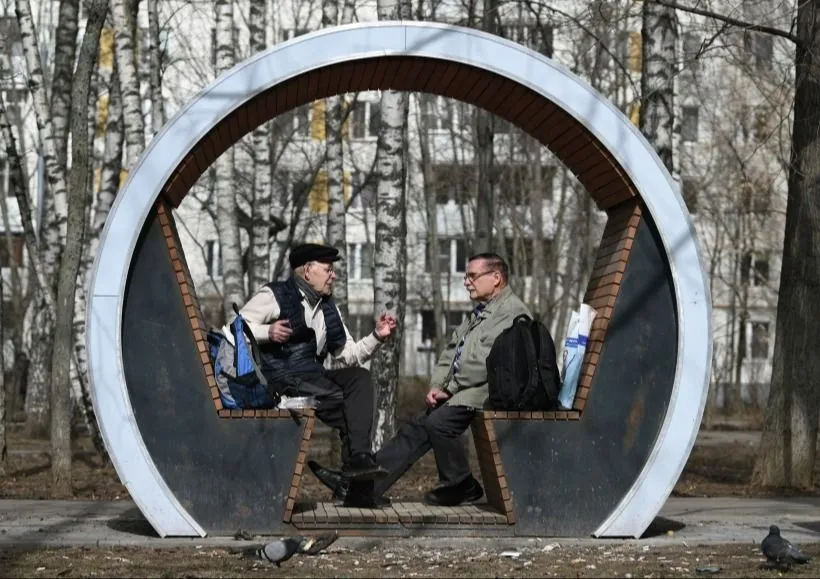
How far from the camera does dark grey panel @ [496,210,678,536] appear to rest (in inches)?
376

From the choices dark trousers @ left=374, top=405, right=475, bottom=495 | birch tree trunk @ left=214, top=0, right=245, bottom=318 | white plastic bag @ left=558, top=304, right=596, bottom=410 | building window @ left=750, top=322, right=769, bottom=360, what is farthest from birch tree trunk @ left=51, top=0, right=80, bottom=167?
building window @ left=750, top=322, right=769, bottom=360

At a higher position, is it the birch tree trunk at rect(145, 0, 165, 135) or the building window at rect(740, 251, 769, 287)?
the birch tree trunk at rect(145, 0, 165, 135)

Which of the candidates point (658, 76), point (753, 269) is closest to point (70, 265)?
point (658, 76)

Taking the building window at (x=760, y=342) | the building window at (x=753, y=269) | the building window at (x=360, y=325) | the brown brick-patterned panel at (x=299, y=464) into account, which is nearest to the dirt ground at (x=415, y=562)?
the brown brick-patterned panel at (x=299, y=464)

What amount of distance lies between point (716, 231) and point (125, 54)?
2350cm

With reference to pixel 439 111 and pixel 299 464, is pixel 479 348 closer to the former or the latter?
pixel 299 464

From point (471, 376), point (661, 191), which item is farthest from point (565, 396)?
point (661, 191)

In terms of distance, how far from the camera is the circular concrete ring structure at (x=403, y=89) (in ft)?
30.3

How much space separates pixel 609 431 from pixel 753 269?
31797 millimetres

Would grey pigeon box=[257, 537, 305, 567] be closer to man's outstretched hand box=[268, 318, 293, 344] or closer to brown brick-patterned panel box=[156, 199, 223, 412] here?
brown brick-patterned panel box=[156, 199, 223, 412]

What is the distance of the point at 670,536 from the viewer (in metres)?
9.77

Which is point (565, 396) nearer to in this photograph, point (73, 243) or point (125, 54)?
point (73, 243)

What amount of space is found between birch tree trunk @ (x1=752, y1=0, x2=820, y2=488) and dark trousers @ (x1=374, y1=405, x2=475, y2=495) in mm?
4585

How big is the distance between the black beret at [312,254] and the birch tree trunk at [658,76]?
503 centimetres
